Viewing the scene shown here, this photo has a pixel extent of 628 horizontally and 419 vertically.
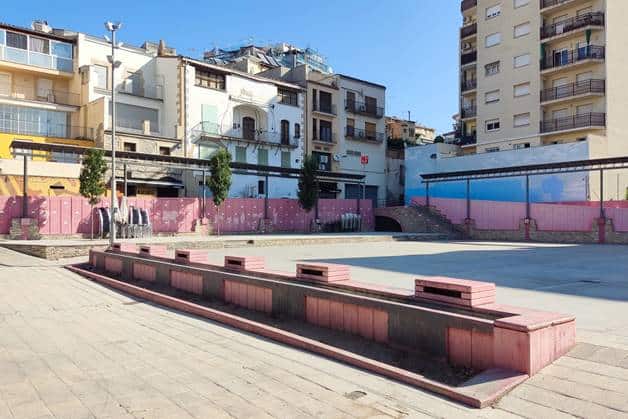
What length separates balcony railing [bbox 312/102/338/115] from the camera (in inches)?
1839

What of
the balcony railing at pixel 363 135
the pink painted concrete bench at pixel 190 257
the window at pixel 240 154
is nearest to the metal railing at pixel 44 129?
the window at pixel 240 154

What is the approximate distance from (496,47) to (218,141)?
25.3 metres

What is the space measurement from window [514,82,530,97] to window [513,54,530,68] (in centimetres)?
165

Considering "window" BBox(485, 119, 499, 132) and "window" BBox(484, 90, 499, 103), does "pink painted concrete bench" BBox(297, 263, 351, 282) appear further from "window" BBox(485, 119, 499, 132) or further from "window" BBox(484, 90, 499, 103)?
"window" BBox(484, 90, 499, 103)

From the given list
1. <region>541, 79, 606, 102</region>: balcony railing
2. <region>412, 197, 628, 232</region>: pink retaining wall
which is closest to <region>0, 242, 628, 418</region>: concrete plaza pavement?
<region>412, 197, 628, 232</region>: pink retaining wall

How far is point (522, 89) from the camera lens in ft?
139

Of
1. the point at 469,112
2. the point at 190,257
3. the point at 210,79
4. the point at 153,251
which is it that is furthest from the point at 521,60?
the point at 190,257

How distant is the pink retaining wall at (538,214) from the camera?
88.4ft

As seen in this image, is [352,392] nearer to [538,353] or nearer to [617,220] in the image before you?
[538,353]

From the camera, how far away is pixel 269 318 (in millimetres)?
7367

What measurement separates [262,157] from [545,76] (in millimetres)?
23893

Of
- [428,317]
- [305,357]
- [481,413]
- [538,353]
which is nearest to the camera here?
[481,413]

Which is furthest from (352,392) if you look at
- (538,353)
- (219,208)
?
(219,208)

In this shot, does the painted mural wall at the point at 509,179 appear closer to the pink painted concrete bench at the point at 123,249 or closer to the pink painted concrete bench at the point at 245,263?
the pink painted concrete bench at the point at 123,249
